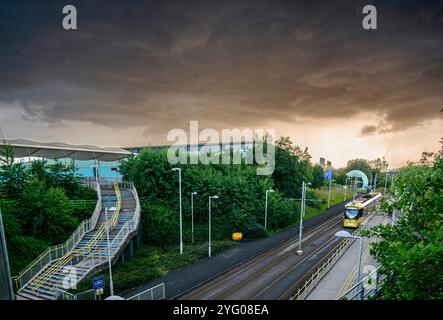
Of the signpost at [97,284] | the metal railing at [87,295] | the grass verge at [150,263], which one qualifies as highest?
the signpost at [97,284]

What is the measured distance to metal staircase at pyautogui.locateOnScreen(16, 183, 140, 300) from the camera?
16.5m

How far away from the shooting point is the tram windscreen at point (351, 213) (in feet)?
117

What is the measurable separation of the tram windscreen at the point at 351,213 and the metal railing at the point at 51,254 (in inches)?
1241

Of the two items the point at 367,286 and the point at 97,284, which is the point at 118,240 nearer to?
the point at 97,284

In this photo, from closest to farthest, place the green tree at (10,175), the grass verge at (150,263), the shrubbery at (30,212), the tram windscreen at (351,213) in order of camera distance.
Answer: the grass verge at (150,263), the shrubbery at (30,212), the green tree at (10,175), the tram windscreen at (351,213)

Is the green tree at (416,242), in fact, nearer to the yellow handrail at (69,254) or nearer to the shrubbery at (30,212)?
the yellow handrail at (69,254)

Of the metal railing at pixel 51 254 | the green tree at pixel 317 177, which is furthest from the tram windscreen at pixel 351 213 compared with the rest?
the green tree at pixel 317 177

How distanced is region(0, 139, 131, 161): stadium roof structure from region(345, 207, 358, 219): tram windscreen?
33.8 metres

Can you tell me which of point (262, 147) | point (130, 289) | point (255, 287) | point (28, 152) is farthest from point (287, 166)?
point (28, 152)

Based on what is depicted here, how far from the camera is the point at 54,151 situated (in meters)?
32.1

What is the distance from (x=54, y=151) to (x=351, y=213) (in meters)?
39.4

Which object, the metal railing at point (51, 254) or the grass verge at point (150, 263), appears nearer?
the metal railing at point (51, 254)
